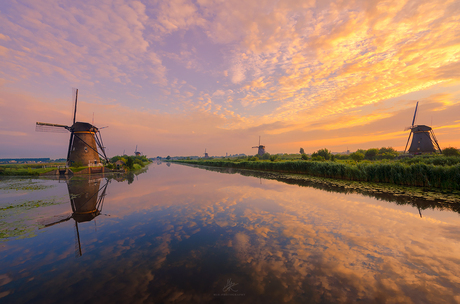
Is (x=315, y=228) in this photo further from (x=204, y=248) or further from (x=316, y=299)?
(x=204, y=248)

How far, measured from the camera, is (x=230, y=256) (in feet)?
17.7

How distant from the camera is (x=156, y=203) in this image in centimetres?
1197

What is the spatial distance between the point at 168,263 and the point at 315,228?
6.15 metres

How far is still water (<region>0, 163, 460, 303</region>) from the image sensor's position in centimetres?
386

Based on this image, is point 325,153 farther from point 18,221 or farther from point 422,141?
point 18,221

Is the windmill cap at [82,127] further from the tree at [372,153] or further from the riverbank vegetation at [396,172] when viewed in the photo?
the tree at [372,153]

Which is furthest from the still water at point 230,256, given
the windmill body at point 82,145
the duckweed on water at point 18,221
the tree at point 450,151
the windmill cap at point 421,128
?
the windmill cap at point 421,128

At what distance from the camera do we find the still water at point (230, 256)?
3.86m

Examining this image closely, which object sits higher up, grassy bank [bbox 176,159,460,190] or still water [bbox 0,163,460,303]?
grassy bank [bbox 176,159,460,190]

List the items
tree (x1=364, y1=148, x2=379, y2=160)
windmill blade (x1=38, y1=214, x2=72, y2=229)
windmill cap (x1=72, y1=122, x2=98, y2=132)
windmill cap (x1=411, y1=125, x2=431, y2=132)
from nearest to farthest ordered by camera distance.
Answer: windmill blade (x1=38, y1=214, x2=72, y2=229) → windmill cap (x1=72, y1=122, x2=98, y2=132) → windmill cap (x1=411, y1=125, x2=431, y2=132) → tree (x1=364, y1=148, x2=379, y2=160)

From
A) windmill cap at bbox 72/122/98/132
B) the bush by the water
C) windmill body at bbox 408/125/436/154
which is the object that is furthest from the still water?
windmill body at bbox 408/125/436/154

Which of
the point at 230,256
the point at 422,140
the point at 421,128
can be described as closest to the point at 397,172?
the point at 230,256

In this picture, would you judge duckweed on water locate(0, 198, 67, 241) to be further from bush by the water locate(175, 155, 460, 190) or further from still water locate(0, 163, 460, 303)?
bush by the water locate(175, 155, 460, 190)

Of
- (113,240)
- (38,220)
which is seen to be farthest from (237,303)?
(38,220)
